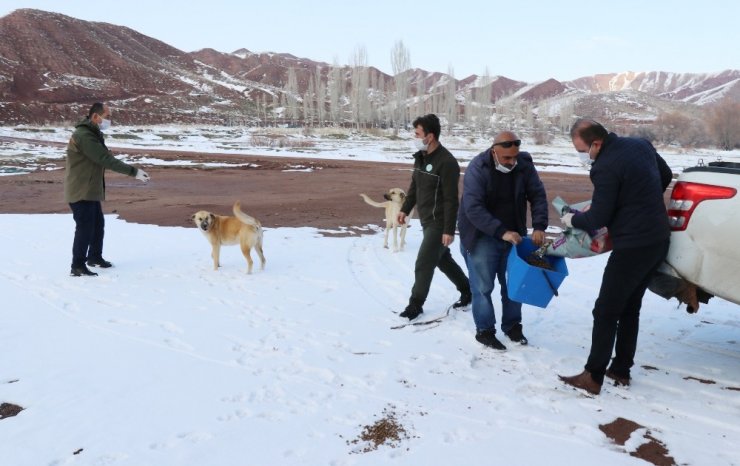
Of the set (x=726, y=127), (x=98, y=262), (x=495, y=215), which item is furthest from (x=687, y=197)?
(x=726, y=127)

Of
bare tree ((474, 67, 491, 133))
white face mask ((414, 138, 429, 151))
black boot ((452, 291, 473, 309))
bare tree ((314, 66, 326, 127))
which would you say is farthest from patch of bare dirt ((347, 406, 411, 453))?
bare tree ((474, 67, 491, 133))

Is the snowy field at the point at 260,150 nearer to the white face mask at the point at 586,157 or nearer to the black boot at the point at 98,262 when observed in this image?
the white face mask at the point at 586,157

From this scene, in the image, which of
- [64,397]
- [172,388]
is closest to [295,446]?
[172,388]

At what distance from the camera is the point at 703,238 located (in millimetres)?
3398

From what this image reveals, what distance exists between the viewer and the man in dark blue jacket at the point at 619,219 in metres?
3.37

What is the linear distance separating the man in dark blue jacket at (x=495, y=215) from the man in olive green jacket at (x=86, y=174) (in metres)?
4.51

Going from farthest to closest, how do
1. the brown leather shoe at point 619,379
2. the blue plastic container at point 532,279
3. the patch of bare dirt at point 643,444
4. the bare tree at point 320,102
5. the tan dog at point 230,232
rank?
the bare tree at point 320,102, the tan dog at point 230,232, the blue plastic container at point 532,279, the brown leather shoe at point 619,379, the patch of bare dirt at point 643,444

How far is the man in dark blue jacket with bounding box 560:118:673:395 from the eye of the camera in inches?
133

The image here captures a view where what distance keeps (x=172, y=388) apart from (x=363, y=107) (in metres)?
76.4

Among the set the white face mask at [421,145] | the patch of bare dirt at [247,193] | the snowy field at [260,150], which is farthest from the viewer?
the snowy field at [260,150]

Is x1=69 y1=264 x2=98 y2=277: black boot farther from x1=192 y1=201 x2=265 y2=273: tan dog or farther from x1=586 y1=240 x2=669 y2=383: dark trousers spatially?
x1=586 y1=240 x2=669 y2=383: dark trousers

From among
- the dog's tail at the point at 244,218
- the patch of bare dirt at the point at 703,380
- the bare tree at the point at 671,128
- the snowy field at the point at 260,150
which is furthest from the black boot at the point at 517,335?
the bare tree at the point at 671,128

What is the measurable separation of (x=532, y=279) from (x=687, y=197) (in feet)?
3.99

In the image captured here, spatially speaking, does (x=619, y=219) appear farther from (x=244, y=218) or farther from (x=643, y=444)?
(x=244, y=218)
